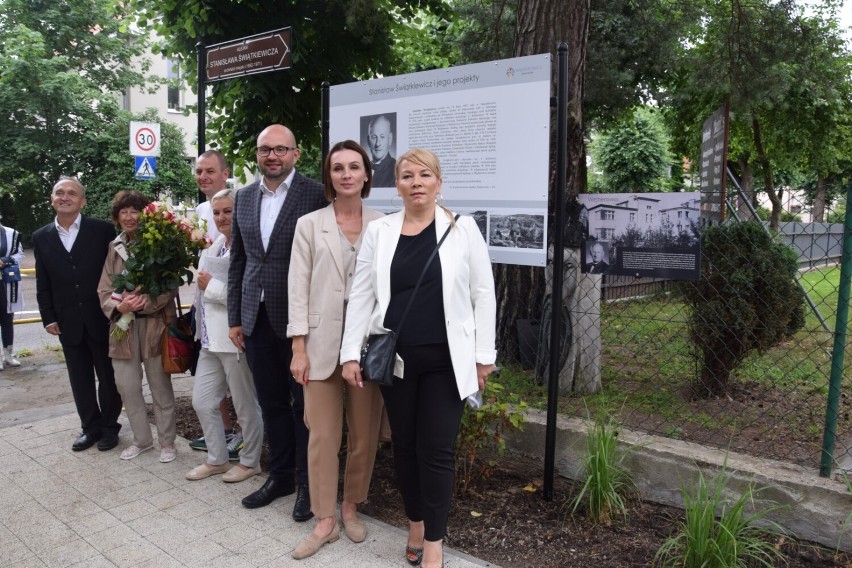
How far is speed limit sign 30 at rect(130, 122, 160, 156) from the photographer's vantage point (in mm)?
11969

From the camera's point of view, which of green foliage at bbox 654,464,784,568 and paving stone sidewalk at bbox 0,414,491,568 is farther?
paving stone sidewalk at bbox 0,414,491,568

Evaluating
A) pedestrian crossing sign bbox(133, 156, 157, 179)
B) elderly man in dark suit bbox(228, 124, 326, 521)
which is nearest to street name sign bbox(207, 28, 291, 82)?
elderly man in dark suit bbox(228, 124, 326, 521)

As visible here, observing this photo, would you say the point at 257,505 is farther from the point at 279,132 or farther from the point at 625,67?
the point at 625,67

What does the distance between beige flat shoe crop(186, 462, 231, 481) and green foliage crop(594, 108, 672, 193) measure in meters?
18.1

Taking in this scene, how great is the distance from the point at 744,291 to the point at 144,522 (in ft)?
12.6

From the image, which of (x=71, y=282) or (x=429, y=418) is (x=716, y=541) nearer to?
(x=429, y=418)

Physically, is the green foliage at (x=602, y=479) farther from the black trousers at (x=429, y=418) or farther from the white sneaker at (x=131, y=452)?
the white sneaker at (x=131, y=452)

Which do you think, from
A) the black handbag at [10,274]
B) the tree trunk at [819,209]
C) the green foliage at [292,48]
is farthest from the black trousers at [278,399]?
the black handbag at [10,274]

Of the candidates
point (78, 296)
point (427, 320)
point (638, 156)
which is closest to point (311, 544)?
point (427, 320)

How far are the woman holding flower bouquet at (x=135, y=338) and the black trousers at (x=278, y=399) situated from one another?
1134 millimetres

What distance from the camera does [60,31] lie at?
2272cm

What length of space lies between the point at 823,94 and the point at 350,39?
11.2m

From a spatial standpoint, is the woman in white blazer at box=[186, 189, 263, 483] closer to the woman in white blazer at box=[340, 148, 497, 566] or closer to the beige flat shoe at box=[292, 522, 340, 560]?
the beige flat shoe at box=[292, 522, 340, 560]

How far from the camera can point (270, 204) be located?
379cm
